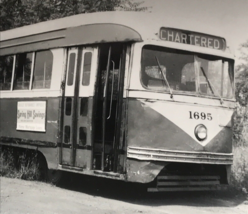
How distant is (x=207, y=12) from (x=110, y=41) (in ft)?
5.35

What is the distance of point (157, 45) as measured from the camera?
276 inches

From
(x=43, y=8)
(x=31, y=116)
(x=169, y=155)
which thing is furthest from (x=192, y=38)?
(x=43, y=8)

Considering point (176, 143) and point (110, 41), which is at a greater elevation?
point (110, 41)

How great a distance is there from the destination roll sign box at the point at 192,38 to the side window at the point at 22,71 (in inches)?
122

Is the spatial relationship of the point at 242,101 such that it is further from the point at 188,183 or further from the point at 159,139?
the point at 159,139

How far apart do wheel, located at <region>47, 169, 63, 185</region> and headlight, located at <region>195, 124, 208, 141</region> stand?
2.84m

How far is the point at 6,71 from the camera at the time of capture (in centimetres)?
966

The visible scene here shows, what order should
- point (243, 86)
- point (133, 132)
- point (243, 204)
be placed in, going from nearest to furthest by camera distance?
point (133, 132) < point (243, 204) < point (243, 86)

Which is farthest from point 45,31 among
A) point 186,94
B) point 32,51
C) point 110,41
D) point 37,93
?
point 186,94

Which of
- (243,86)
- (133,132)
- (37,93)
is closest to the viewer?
(133,132)

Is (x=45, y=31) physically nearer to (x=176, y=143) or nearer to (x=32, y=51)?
(x=32, y=51)

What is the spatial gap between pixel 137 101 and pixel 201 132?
1.16 m

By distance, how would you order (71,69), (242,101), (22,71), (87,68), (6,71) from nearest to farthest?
(87,68), (71,69), (22,71), (6,71), (242,101)

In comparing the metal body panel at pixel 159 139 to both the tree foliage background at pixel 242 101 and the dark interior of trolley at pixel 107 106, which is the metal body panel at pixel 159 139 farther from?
the tree foliage background at pixel 242 101
